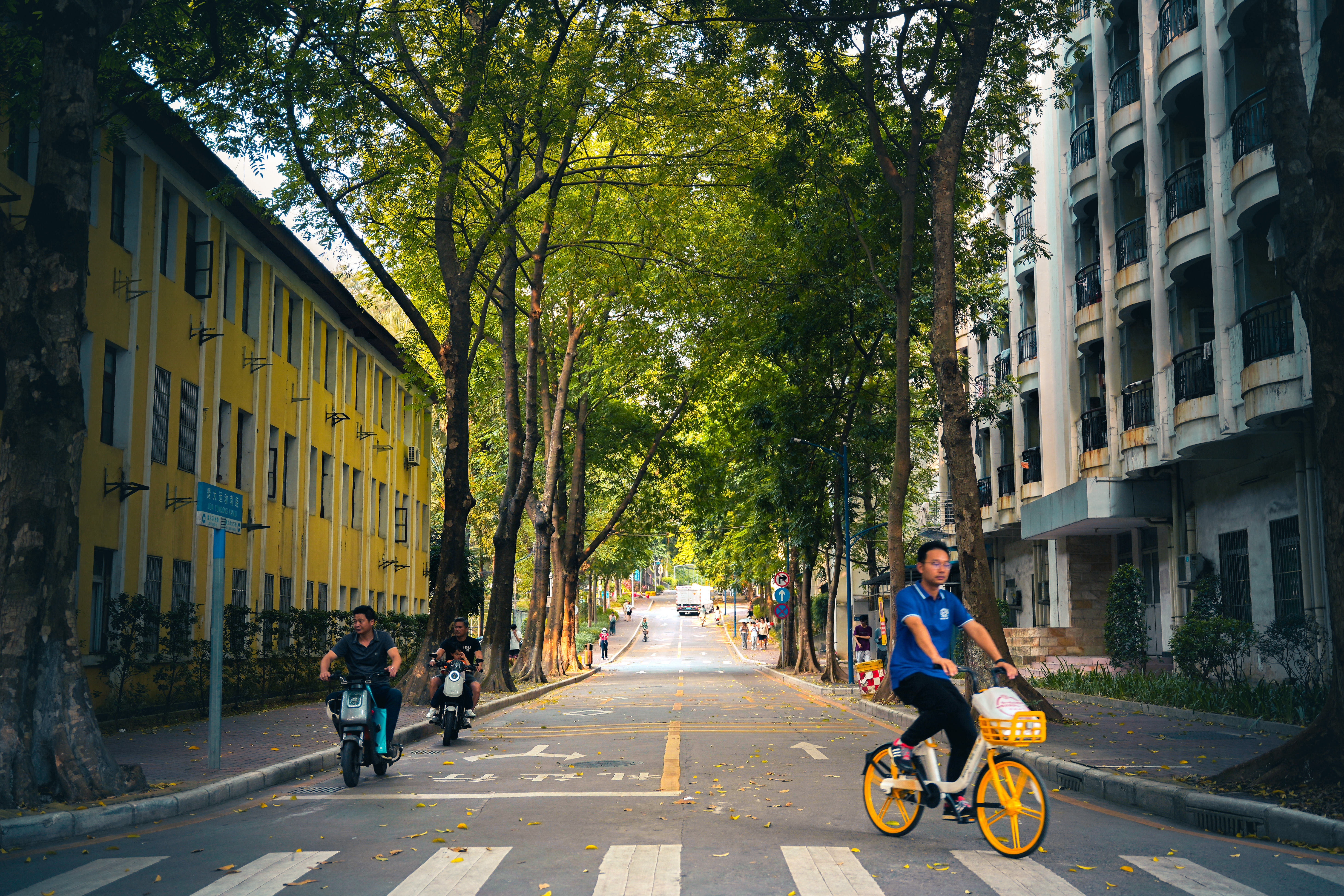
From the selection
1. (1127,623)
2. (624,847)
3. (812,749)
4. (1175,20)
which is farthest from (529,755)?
(1175,20)

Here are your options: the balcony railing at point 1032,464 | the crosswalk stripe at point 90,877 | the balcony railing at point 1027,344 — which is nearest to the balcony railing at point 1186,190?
the balcony railing at point 1027,344

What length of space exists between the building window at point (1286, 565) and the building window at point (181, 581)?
19177mm

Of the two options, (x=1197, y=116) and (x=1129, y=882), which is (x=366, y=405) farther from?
(x=1129, y=882)

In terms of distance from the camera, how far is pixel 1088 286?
3025 centimetres

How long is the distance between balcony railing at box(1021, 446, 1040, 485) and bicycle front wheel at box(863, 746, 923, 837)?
28.8 metres

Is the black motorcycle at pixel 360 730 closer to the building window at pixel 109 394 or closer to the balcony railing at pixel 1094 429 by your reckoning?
the building window at pixel 109 394

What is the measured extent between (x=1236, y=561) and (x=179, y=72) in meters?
20.3

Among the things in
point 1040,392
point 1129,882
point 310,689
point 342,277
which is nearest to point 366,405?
point 342,277

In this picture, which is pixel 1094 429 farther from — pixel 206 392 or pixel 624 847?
pixel 624 847

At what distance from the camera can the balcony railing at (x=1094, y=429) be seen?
29.1 metres

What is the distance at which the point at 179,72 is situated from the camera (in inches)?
618

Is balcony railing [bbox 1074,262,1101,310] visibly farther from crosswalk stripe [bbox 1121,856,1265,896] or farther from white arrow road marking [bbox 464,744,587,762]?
crosswalk stripe [bbox 1121,856,1265,896]

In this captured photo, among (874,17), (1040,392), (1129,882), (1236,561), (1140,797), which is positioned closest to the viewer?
(1129,882)

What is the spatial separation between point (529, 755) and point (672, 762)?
7.00ft
